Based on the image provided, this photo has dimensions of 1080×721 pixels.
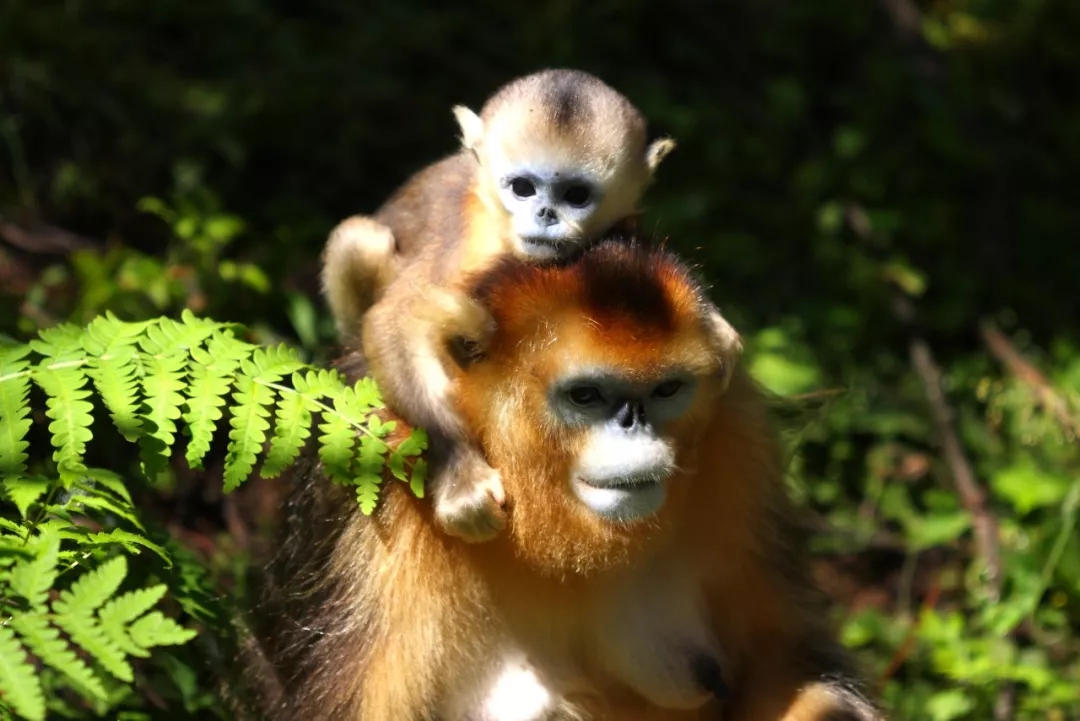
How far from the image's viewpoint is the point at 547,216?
4.17 m

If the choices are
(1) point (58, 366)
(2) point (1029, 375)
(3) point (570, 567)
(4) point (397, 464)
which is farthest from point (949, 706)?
(1) point (58, 366)

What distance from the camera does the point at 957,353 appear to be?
280 inches

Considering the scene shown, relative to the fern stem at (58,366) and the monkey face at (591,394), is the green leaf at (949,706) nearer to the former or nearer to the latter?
the monkey face at (591,394)

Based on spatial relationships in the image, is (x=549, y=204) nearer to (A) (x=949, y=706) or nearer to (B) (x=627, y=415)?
(B) (x=627, y=415)

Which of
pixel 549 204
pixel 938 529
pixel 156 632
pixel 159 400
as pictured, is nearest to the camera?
pixel 156 632

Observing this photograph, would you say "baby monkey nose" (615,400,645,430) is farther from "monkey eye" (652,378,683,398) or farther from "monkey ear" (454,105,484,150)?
"monkey ear" (454,105,484,150)

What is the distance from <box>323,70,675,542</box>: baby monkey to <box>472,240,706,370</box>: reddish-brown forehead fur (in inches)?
3.3

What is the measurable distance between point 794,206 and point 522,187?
3491 millimetres

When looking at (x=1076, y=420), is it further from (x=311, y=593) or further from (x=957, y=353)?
(x=311, y=593)

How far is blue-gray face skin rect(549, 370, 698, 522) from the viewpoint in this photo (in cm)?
331

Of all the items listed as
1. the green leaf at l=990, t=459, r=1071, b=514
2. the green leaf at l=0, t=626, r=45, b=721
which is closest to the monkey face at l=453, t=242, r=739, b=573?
the green leaf at l=0, t=626, r=45, b=721

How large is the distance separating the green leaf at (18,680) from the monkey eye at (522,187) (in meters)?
2.20

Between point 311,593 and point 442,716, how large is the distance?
20.3 inches

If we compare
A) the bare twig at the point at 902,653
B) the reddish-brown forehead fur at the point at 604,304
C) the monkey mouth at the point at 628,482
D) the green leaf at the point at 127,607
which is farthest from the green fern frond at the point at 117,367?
the bare twig at the point at 902,653
